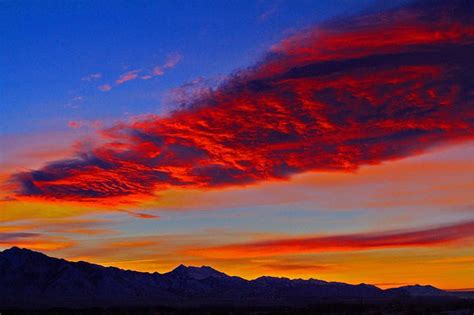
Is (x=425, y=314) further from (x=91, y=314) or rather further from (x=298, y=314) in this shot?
(x=91, y=314)

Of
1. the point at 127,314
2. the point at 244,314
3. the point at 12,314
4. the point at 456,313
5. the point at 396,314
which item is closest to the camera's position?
the point at 456,313

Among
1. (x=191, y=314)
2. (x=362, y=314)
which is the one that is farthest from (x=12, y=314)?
(x=362, y=314)

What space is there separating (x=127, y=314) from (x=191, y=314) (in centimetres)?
1245

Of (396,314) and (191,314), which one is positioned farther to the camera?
(191,314)

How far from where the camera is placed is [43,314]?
11688 centimetres

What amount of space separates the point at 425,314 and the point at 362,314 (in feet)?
31.8

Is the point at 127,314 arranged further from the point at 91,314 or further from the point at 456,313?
the point at 456,313

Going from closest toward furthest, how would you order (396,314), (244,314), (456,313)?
(456,313) → (396,314) → (244,314)

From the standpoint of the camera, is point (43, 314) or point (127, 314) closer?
point (127, 314)

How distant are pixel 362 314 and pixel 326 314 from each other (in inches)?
219

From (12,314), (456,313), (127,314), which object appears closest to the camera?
(456,313)

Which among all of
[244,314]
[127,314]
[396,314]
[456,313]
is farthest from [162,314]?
[456,313]

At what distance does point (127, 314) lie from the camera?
105938mm

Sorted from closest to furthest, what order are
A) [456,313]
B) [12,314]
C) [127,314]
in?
1. [456,313]
2. [127,314]
3. [12,314]
